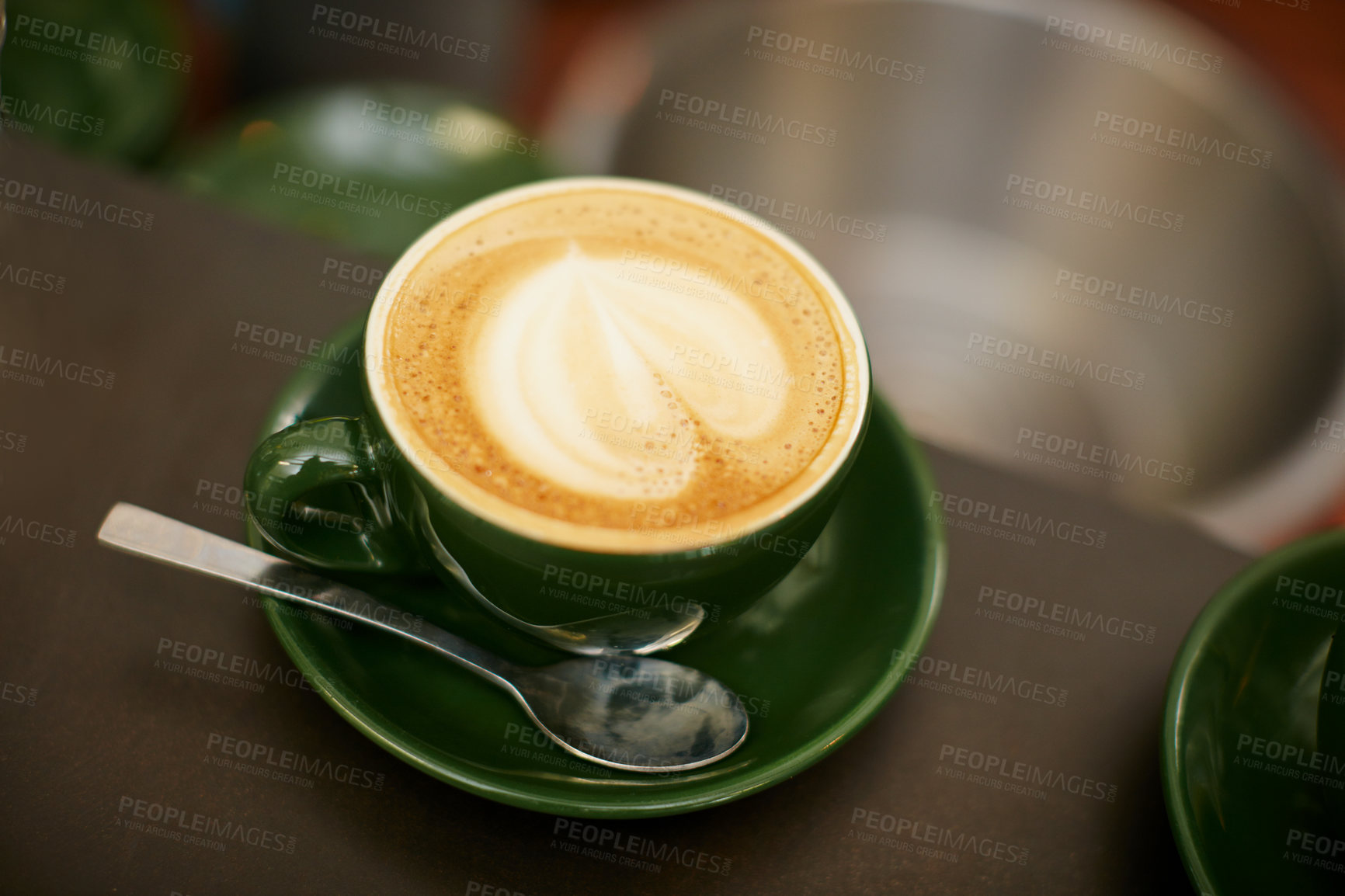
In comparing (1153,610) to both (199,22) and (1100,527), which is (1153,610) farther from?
(199,22)

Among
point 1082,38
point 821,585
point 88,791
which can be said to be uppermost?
point 1082,38

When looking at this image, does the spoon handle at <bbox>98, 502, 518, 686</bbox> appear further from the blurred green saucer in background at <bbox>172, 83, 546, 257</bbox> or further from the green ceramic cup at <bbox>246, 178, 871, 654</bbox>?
the blurred green saucer in background at <bbox>172, 83, 546, 257</bbox>

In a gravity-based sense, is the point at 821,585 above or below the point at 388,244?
above

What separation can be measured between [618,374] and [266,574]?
0.25 m

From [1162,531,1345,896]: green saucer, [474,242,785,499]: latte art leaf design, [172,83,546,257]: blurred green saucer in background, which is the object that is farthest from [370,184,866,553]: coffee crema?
[172,83,546,257]: blurred green saucer in background

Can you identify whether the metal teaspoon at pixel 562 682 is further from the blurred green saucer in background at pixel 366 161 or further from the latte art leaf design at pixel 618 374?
the blurred green saucer in background at pixel 366 161

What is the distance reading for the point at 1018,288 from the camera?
156cm

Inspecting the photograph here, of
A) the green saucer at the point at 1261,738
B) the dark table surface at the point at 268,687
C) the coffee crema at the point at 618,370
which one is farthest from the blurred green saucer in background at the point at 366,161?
the green saucer at the point at 1261,738

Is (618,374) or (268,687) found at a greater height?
(618,374)

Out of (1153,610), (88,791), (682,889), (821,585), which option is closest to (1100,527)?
(1153,610)

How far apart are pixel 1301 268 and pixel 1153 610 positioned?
0.79 meters

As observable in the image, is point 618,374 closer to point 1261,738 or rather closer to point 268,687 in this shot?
point 268,687

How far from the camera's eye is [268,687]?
2.23ft

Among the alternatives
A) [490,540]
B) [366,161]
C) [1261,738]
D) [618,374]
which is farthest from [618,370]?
[366,161]
